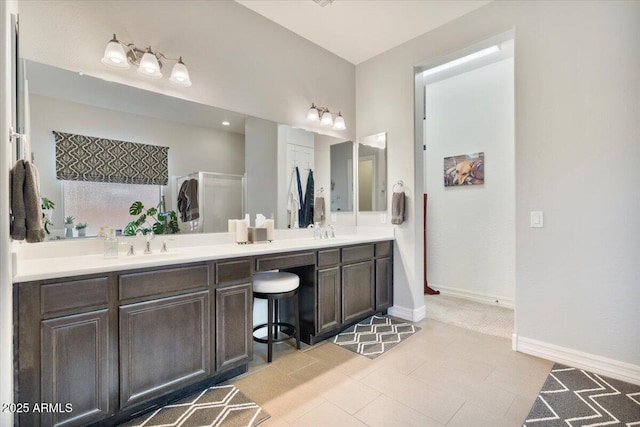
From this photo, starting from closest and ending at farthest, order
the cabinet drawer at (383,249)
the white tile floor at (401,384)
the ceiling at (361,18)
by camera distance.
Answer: the white tile floor at (401,384)
the ceiling at (361,18)
the cabinet drawer at (383,249)

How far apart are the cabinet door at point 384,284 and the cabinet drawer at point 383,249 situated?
0.06m

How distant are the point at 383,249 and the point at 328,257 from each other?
0.85m

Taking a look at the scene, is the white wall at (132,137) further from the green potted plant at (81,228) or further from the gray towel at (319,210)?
the gray towel at (319,210)

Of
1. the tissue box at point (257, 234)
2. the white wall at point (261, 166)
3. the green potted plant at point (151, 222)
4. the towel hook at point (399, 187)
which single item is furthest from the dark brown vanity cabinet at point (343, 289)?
the green potted plant at point (151, 222)

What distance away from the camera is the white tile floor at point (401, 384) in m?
1.69

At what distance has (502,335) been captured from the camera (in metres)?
2.80

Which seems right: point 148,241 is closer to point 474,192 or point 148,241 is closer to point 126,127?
point 126,127

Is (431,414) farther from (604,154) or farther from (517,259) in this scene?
(604,154)

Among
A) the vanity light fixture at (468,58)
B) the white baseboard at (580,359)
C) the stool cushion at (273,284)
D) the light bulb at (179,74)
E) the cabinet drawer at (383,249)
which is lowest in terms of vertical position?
the white baseboard at (580,359)

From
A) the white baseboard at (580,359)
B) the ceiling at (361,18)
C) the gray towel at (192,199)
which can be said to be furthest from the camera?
the ceiling at (361,18)

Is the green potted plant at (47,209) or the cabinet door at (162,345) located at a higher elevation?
the green potted plant at (47,209)

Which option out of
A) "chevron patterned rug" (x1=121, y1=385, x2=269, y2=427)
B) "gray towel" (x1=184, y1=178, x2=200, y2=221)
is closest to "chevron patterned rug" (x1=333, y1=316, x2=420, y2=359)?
"chevron patterned rug" (x1=121, y1=385, x2=269, y2=427)

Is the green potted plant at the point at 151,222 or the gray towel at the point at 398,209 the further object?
the gray towel at the point at 398,209

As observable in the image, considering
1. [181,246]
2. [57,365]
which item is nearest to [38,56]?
[181,246]
